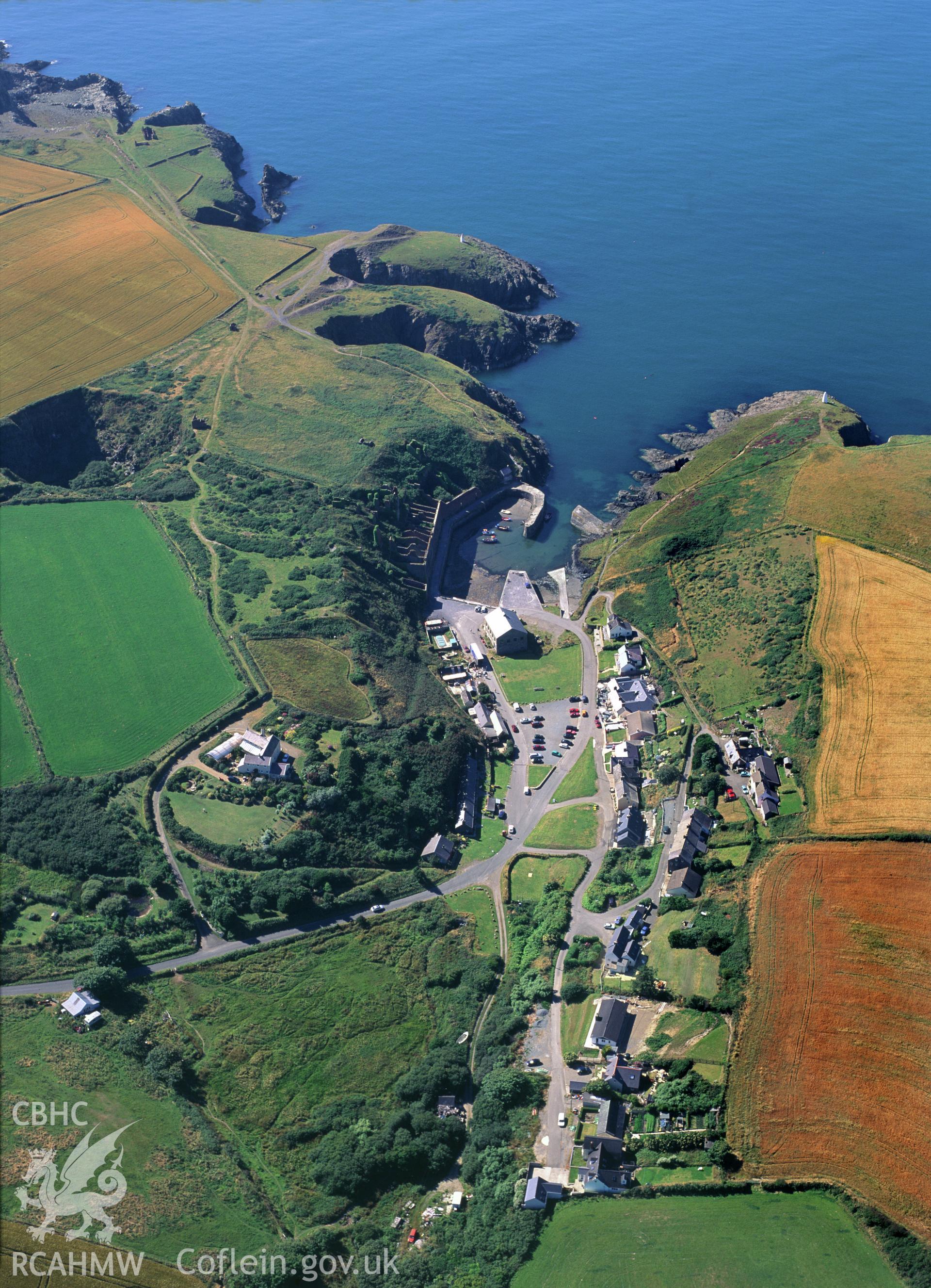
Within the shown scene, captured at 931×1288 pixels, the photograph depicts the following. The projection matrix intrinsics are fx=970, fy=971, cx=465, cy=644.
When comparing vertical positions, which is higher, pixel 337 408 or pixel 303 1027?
pixel 337 408

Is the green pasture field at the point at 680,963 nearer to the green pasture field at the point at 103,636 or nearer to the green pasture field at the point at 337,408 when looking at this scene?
the green pasture field at the point at 103,636

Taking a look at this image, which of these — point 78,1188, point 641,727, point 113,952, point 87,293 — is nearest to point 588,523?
point 641,727

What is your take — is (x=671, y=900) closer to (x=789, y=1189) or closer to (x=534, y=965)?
(x=534, y=965)

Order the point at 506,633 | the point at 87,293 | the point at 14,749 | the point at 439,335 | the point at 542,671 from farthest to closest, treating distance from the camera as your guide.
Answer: the point at 439,335 → the point at 87,293 → the point at 506,633 → the point at 542,671 → the point at 14,749

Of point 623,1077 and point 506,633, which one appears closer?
point 623,1077

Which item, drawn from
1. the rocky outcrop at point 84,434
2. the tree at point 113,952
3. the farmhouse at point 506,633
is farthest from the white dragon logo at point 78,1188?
the rocky outcrop at point 84,434

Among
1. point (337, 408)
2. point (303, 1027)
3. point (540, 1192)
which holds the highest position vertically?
point (337, 408)

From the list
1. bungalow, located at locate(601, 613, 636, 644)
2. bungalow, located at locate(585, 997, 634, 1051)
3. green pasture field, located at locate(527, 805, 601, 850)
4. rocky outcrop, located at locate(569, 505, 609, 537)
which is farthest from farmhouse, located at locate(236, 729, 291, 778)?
→ rocky outcrop, located at locate(569, 505, 609, 537)

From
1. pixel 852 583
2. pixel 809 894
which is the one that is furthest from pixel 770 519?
pixel 809 894

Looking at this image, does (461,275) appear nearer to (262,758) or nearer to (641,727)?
(641,727)
